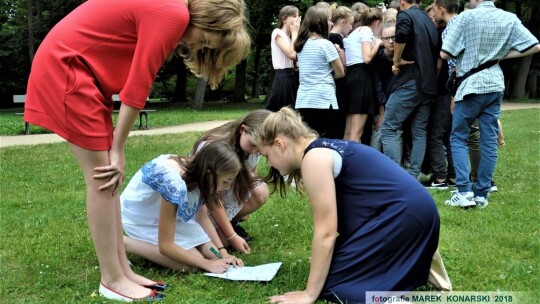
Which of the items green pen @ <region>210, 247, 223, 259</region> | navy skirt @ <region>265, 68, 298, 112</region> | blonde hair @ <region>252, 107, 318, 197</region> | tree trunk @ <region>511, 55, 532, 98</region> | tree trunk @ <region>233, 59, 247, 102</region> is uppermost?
blonde hair @ <region>252, 107, 318, 197</region>

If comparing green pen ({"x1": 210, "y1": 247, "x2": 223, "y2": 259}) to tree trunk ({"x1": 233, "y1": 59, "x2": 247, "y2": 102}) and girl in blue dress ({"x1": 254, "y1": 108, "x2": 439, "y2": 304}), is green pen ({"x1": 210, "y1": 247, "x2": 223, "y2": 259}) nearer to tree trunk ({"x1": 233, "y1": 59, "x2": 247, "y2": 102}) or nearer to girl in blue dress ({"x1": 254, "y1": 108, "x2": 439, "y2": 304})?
girl in blue dress ({"x1": 254, "y1": 108, "x2": 439, "y2": 304})

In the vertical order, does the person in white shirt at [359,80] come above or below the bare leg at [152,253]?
above

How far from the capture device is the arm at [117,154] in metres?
2.62

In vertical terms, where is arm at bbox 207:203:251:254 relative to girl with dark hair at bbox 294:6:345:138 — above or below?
below

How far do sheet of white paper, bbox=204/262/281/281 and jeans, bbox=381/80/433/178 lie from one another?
110 inches

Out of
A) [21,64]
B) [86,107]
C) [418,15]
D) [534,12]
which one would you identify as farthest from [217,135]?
[534,12]

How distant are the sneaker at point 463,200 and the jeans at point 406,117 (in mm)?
746

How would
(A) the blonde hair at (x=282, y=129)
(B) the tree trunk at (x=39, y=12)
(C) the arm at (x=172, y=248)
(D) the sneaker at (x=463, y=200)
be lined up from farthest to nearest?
1. (B) the tree trunk at (x=39, y=12)
2. (D) the sneaker at (x=463, y=200)
3. (C) the arm at (x=172, y=248)
4. (A) the blonde hair at (x=282, y=129)

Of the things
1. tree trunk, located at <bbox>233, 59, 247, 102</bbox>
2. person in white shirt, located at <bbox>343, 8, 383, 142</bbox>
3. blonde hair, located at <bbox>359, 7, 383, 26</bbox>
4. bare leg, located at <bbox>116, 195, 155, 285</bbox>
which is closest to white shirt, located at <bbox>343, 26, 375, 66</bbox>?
person in white shirt, located at <bbox>343, 8, 383, 142</bbox>

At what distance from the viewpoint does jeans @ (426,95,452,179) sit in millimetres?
5828

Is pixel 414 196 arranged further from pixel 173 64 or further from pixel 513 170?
pixel 173 64

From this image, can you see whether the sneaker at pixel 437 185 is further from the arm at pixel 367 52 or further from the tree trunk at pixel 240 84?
the tree trunk at pixel 240 84

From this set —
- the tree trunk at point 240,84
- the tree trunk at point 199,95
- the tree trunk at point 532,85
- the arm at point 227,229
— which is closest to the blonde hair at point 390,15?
the arm at point 227,229

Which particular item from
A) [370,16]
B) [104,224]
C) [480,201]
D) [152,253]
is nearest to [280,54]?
[370,16]
